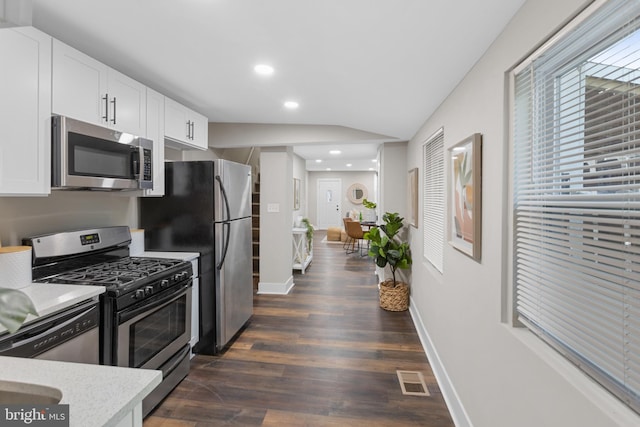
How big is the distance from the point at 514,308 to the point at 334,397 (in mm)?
1489

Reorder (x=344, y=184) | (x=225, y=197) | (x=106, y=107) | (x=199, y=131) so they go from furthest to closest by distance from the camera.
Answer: (x=344, y=184)
(x=199, y=131)
(x=225, y=197)
(x=106, y=107)

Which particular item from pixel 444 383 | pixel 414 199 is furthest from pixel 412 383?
pixel 414 199

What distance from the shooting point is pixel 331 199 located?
11969 millimetres

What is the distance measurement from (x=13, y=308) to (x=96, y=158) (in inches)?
69.1

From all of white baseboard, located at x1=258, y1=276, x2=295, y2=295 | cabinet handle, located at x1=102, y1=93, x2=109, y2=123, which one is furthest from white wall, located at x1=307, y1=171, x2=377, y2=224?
cabinet handle, located at x1=102, y1=93, x2=109, y2=123

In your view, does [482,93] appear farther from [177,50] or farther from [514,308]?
[177,50]

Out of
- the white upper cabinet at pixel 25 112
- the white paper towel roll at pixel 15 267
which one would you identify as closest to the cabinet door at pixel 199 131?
the white upper cabinet at pixel 25 112

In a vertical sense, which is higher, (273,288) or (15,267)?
(15,267)

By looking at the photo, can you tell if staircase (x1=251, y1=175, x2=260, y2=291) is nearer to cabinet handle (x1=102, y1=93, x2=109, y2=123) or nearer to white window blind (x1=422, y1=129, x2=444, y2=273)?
white window blind (x1=422, y1=129, x2=444, y2=273)

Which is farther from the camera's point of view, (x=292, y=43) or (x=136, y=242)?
(x=136, y=242)

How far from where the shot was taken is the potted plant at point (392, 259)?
3.97 meters

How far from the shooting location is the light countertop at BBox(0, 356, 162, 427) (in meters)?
0.72

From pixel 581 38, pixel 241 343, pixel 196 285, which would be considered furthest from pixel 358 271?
pixel 581 38

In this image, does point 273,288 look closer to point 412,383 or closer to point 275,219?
point 275,219
